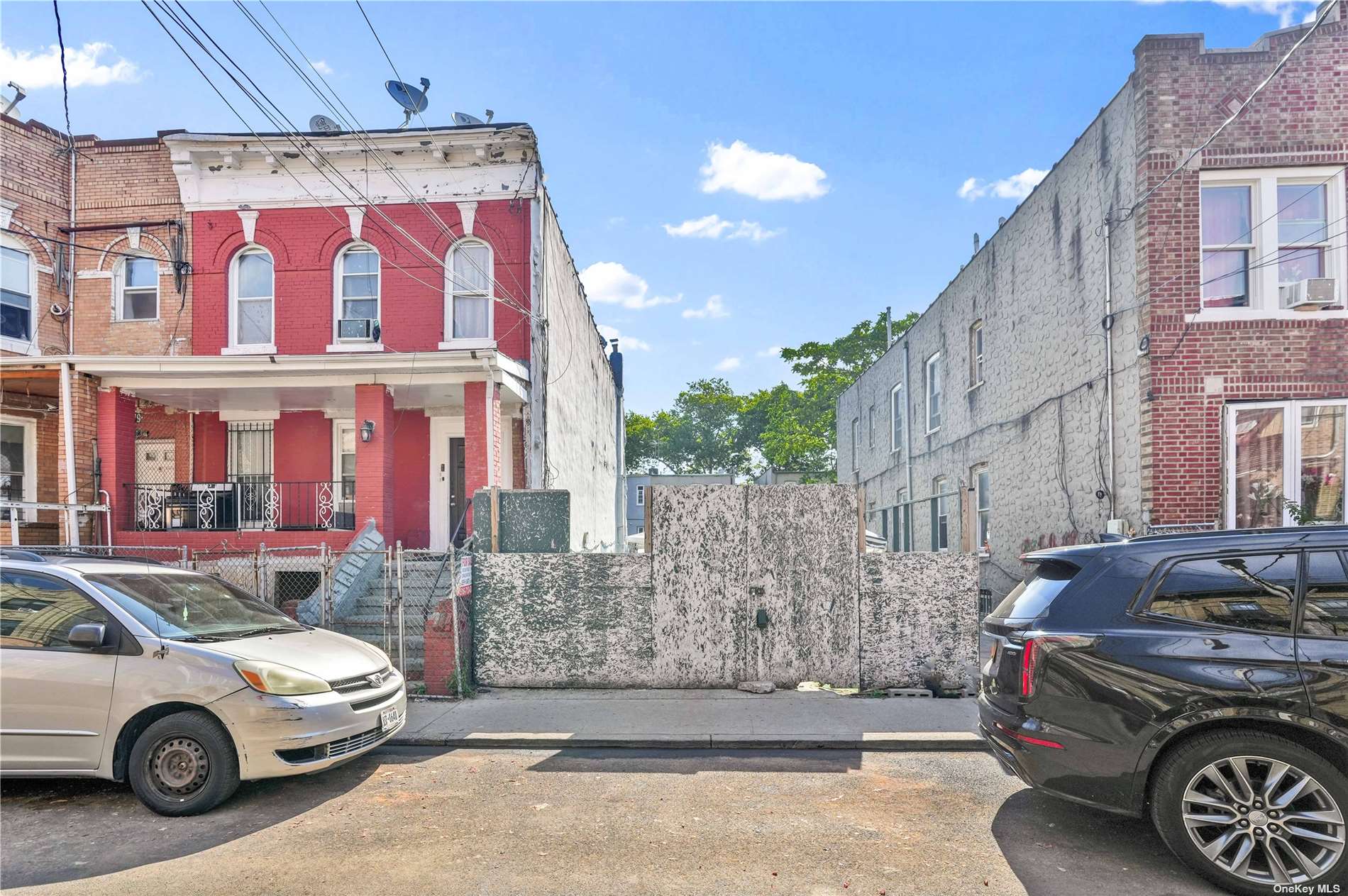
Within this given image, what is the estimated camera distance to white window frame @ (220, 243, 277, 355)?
1395 cm

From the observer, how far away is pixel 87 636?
16.9 feet

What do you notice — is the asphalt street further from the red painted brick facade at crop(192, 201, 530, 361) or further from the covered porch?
the red painted brick facade at crop(192, 201, 530, 361)

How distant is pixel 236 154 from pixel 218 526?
6.61 m

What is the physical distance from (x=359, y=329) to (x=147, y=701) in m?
9.65

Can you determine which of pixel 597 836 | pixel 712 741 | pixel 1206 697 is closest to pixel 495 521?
pixel 712 741

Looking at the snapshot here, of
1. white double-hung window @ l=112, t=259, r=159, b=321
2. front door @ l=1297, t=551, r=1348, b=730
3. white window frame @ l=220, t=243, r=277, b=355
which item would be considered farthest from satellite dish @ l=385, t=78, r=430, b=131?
front door @ l=1297, t=551, r=1348, b=730

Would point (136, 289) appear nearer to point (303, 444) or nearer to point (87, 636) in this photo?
point (303, 444)

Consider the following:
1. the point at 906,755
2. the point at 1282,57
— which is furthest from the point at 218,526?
the point at 1282,57

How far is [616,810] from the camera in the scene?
16.8 feet

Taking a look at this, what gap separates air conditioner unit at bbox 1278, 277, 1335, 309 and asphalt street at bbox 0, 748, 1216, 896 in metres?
6.66

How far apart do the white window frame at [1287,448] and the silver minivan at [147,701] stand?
9165 millimetres

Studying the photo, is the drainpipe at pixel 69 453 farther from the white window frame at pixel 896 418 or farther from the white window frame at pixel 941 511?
the white window frame at pixel 896 418

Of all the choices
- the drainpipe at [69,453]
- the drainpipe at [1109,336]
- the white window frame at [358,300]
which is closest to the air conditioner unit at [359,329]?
the white window frame at [358,300]

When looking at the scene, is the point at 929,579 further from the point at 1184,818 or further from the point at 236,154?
the point at 236,154
